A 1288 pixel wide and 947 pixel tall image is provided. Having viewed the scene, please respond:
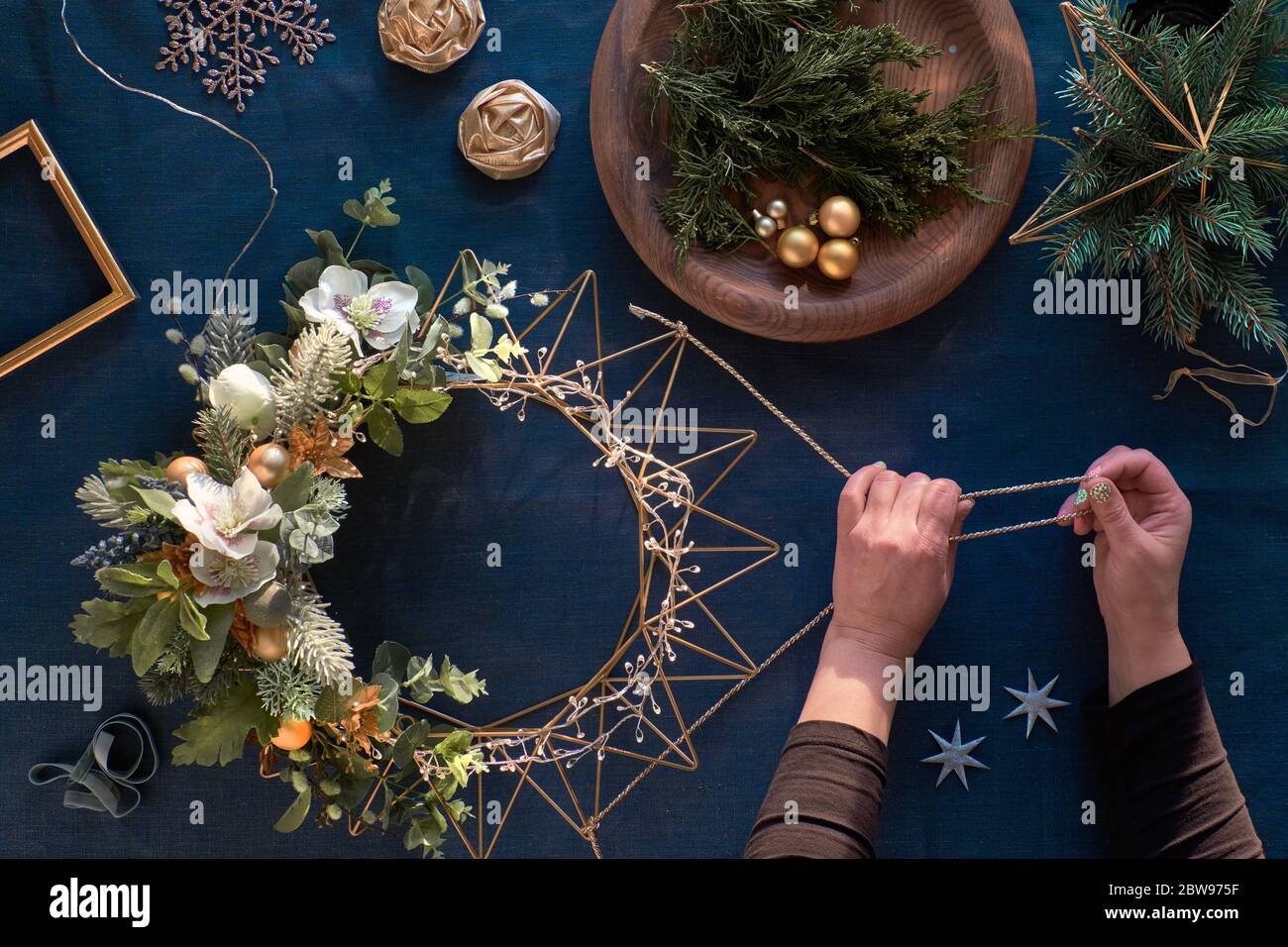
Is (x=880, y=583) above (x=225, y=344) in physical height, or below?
below

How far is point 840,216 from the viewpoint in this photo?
42.2 inches

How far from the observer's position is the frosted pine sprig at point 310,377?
1.01 m

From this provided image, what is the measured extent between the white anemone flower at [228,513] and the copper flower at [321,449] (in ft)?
0.27

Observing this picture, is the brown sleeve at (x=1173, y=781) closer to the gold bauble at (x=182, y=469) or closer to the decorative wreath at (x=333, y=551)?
the decorative wreath at (x=333, y=551)

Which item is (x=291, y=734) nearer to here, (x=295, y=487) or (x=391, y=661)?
(x=391, y=661)

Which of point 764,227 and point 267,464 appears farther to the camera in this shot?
point 764,227

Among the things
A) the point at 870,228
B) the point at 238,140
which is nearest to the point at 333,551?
the point at 238,140

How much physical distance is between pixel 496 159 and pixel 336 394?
0.33 m

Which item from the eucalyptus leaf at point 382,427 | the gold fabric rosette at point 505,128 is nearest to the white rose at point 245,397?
the eucalyptus leaf at point 382,427

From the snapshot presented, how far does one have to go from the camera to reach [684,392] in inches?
45.8

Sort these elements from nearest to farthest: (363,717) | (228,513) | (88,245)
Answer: (228,513) → (363,717) → (88,245)

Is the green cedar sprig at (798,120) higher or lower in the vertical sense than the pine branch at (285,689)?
higher

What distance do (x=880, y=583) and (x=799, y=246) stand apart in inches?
15.3
